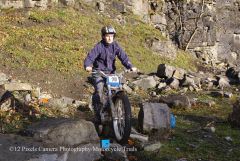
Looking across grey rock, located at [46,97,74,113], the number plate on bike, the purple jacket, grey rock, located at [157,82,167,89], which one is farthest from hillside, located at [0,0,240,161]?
the purple jacket

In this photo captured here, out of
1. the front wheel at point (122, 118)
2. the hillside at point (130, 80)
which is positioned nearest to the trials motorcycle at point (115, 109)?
the front wheel at point (122, 118)

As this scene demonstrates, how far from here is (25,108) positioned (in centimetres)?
968

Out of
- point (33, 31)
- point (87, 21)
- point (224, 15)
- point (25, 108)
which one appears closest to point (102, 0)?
point (87, 21)

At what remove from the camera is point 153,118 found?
27.9ft

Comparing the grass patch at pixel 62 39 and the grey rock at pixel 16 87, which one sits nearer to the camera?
the grey rock at pixel 16 87

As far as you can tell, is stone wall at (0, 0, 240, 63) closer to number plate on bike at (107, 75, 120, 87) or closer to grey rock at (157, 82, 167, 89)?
grey rock at (157, 82, 167, 89)

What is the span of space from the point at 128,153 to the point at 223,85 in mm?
12763

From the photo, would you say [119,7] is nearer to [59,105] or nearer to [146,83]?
[146,83]

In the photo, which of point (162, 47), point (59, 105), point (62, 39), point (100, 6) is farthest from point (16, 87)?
point (100, 6)

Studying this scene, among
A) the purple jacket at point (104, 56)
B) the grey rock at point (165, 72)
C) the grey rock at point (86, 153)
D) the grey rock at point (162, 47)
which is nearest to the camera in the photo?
the grey rock at point (86, 153)

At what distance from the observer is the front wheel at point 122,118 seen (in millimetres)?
7004

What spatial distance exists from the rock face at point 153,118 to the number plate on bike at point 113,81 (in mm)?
1251

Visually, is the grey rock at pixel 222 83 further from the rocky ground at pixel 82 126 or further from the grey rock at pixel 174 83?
the rocky ground at pixel 82 126

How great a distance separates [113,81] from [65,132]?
5.16ft
